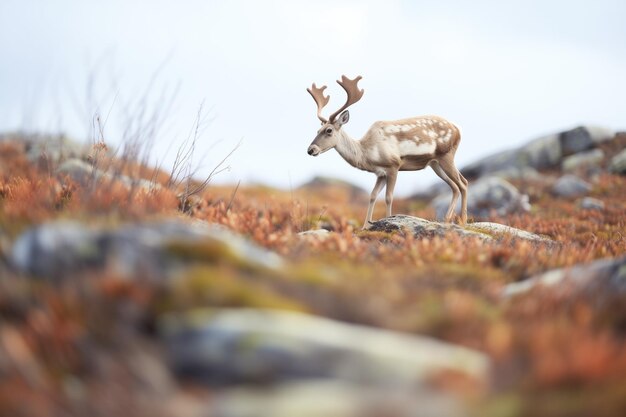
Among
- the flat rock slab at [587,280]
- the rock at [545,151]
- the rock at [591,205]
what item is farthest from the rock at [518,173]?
the flat rock slab at [587,280]

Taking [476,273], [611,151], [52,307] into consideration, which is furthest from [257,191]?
[52,307]

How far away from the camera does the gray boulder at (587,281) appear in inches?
223

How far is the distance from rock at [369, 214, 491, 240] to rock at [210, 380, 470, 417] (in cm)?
689

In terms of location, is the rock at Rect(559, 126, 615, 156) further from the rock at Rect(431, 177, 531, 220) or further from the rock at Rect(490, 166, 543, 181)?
the rock at Rect(431, 177, 531, 220)

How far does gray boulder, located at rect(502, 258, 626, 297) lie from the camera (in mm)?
5672

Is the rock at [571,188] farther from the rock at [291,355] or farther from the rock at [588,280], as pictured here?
the rock at [291,355]

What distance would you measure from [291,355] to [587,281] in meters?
3.62

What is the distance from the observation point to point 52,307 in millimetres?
4094

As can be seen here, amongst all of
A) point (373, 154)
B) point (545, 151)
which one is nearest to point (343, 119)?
point (373, 154)

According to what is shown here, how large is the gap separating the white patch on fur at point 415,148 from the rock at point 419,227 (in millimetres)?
1736

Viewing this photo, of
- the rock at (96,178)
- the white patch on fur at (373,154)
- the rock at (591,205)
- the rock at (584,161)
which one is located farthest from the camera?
the rock at (584,161)

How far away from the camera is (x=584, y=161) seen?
29.1m

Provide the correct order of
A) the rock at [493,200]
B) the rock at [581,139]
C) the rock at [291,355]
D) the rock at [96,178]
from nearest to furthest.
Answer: the rock at [291,355]
the rock at [96,178]
the rock at [493,200]
the rock at [581,139]

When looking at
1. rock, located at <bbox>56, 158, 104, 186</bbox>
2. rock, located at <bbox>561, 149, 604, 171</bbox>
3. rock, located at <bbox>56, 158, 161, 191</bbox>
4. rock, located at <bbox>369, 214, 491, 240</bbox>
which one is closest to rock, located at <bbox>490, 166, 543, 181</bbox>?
rock, located at <bbox>561, 149, 604, 171</bbox>
